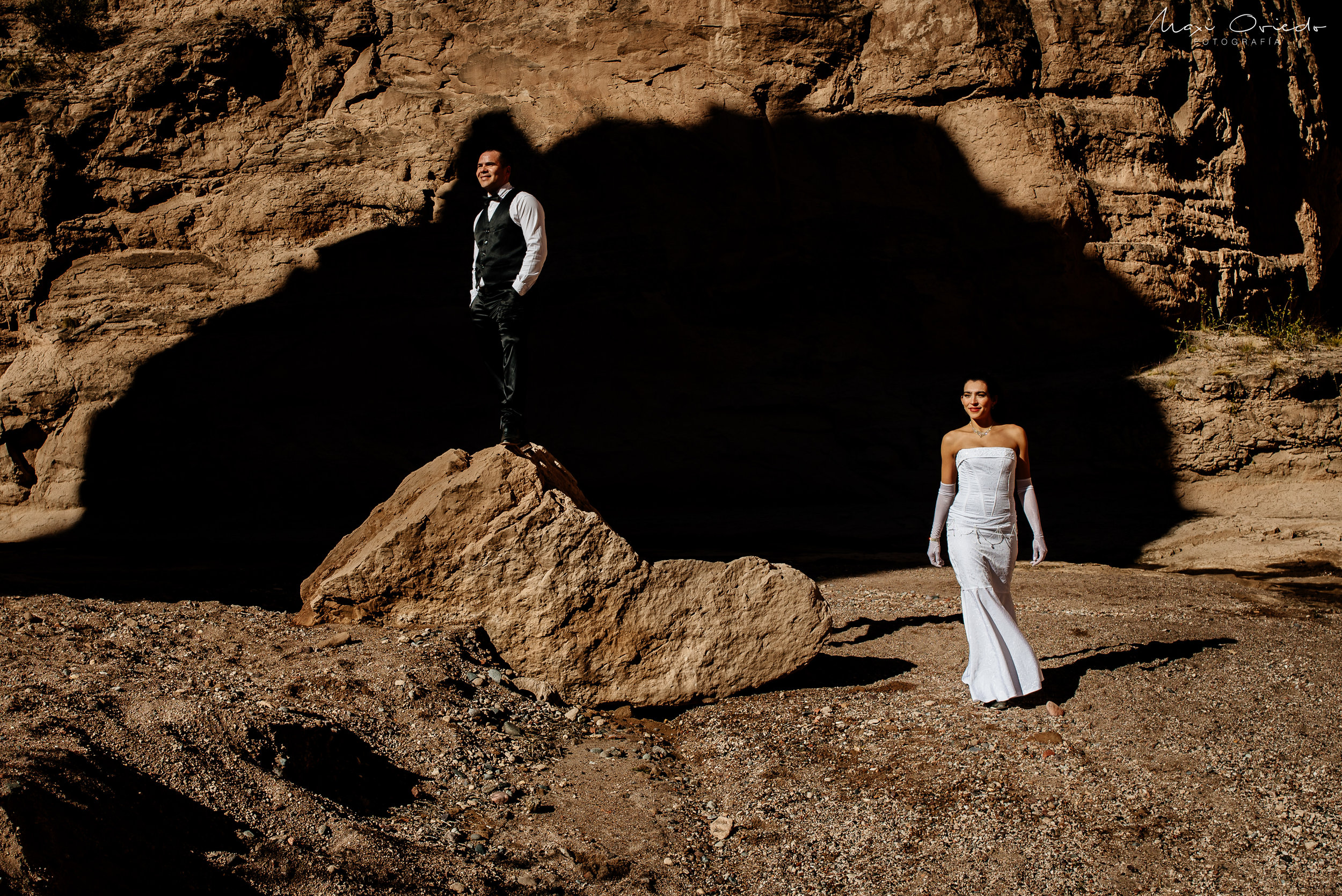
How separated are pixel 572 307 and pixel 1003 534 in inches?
342

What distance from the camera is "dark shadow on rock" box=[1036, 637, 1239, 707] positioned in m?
4.66

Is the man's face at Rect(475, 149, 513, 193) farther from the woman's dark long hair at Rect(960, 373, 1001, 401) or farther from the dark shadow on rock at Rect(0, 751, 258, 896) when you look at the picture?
the dark shadow on rock at Rect(0, 751, 258, 896)

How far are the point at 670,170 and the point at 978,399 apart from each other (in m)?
9.02

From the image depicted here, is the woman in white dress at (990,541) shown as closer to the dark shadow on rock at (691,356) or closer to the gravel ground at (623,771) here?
the gravel ground at (623,771)

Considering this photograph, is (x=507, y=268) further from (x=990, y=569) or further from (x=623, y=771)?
(x=990, y=569)

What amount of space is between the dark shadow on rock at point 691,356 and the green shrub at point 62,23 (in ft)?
16.4

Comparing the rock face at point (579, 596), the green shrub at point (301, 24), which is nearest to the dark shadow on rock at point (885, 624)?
the rock face at point (579, 596)

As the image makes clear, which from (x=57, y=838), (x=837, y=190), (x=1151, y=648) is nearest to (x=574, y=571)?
(x=57, y=838)

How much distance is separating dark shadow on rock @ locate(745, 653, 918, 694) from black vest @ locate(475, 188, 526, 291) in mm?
2615

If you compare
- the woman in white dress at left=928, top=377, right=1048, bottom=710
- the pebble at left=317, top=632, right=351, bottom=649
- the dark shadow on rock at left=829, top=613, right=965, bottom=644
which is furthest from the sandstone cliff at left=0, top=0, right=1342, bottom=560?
the woman in white dress at left=928, top=377, right=1048, bottom=710

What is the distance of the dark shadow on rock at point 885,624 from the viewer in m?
6.09

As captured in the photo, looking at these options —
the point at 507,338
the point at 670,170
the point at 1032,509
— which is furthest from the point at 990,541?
the point at 670,170

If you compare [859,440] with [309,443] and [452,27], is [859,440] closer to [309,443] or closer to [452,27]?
[309,443]

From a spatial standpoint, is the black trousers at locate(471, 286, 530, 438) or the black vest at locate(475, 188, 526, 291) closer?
the black vest at locate(475, 188, 526, 291)
